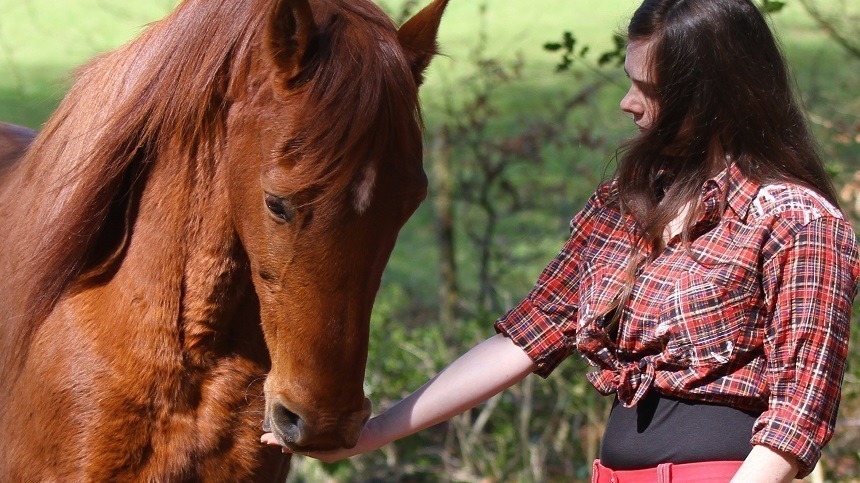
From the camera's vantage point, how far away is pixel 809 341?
1.74 metres

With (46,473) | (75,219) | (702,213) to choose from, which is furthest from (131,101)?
(702,213)

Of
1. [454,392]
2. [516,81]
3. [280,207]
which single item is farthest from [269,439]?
[516,81]

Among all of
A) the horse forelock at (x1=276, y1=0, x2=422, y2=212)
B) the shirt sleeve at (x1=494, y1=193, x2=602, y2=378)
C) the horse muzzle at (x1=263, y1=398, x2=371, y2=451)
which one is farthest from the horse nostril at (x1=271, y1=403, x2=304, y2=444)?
the shirt sleeve at (x1=494, y1=193, x2=602, y2=378)

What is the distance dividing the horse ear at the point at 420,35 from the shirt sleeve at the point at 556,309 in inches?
20.5

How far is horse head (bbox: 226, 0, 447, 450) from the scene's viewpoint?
1.90 meters

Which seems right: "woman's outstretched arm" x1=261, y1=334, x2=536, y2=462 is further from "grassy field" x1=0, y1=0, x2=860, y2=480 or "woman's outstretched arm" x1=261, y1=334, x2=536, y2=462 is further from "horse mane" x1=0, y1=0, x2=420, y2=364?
"grassy field" x1=0, y1=0, x2=860, y2=480

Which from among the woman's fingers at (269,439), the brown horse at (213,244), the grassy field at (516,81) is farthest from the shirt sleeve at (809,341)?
the grassy field at (516,81)

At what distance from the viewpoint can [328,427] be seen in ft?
6.47

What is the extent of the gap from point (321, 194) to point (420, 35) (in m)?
0.55

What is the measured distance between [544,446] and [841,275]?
3533mm

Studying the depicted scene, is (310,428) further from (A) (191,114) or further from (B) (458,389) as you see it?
(A) (191,114)

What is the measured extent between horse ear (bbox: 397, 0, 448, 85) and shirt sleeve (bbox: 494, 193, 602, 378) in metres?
0.52

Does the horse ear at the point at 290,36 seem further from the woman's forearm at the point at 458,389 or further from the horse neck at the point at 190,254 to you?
the woman's forearm at the point at 458,389

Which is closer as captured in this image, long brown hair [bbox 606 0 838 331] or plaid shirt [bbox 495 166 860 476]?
plaid shirt [bbox 495 166 860 476]
